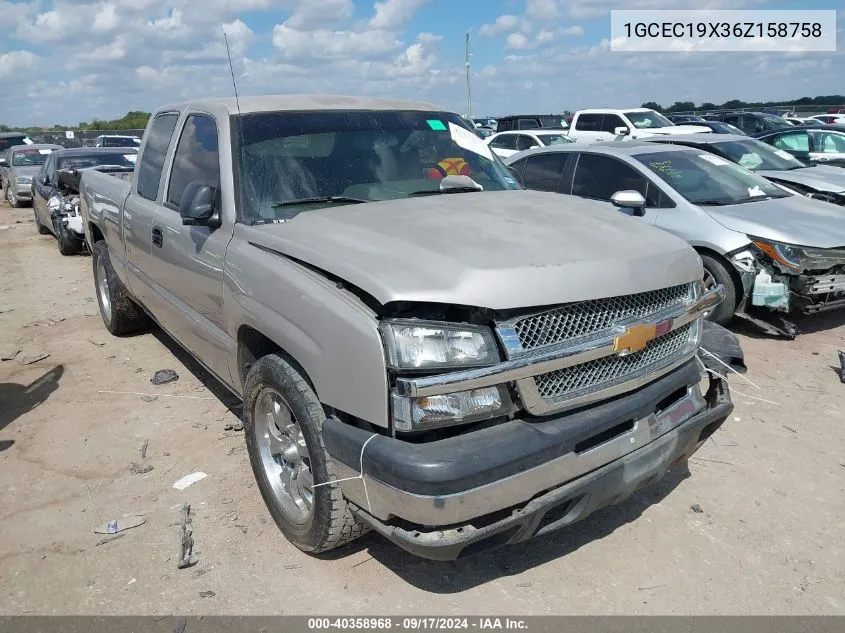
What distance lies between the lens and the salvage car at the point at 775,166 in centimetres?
830

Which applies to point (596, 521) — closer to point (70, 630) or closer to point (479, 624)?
point (479, 624)

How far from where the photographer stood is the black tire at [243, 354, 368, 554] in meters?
2.66

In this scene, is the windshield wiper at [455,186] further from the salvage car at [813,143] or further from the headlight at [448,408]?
the salvage car at [813,143]

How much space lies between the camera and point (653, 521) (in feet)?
11.0

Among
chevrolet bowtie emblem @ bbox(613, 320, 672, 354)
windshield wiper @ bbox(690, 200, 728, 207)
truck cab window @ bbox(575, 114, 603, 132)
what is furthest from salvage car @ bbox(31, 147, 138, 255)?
truck cab window @ bbox(575, 114, 603, 132)

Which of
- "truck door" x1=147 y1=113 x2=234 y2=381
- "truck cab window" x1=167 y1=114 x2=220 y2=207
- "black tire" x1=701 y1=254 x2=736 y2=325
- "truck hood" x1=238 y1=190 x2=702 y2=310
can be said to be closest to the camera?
"truck hood" x1=238 y1=190 x2=702 y2=310

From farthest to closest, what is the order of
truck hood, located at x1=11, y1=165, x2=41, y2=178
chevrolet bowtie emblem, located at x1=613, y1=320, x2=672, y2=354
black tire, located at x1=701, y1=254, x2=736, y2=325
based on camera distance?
truck hood, located at x1=11, y1=165, x2=41, y2=178
black tire, located at x1=701, y1=254, x2=736, y2=325
chevrolet bowtie emblem, located at x1=613, y1=320, x2=672, y2=354

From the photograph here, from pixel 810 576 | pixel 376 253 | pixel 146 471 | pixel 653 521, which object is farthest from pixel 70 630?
pixel 810 576

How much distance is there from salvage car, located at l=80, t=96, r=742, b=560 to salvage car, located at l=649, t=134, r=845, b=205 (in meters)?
5.54

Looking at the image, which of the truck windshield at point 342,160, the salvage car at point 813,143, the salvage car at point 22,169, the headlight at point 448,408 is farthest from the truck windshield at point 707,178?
the salvage car at point 22,169

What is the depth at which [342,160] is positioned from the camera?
364cm

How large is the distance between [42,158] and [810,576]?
2038 cm

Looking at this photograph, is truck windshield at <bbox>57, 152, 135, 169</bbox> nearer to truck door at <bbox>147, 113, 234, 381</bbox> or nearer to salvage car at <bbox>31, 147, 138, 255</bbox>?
salvage car at <bbox>31, 147, 138, 255</bbox>

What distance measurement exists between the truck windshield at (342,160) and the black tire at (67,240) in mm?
8732
